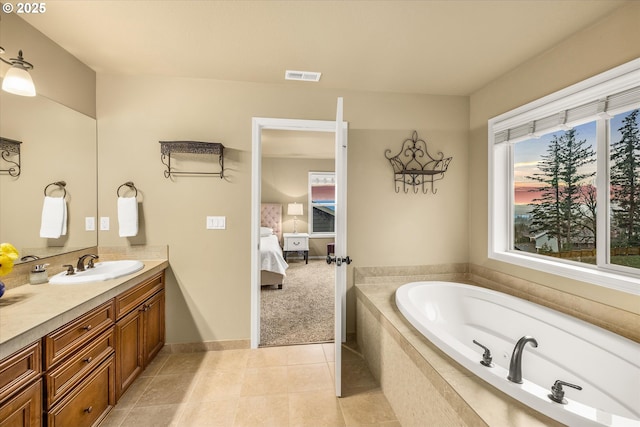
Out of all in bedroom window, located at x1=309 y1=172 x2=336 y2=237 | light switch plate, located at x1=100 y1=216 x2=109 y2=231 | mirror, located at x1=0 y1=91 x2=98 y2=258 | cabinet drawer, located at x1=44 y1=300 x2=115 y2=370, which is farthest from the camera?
bedroom window, located at x1=309 y1=172 x2=336 y2=237

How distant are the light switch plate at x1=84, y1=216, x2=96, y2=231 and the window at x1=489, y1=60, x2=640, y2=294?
3561 mm

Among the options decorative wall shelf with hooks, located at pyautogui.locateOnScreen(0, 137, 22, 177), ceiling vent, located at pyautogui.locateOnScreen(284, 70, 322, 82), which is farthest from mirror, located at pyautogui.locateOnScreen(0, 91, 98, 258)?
ceiling vent, located at pyautogui.locateOnScreen(284, 70, 322, 82)

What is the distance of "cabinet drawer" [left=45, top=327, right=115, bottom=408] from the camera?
1307mm

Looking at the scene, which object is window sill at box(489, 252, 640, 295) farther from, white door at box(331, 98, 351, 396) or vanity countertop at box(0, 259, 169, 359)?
vanity countertop at box(0, 259, 169, 359)

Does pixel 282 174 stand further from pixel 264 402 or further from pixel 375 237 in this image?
pixel 264 402

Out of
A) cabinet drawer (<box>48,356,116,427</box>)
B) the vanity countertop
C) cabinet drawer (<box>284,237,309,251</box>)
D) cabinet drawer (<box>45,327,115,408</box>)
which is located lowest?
cabinet drawer (<box>48,356,116,427</box>)

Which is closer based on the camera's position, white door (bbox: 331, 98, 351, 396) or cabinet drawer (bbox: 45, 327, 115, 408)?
cabinet drawer (bbox: 45, 327, 115, 408)

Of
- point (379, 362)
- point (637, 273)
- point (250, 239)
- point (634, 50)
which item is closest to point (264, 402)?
point (379, 362)

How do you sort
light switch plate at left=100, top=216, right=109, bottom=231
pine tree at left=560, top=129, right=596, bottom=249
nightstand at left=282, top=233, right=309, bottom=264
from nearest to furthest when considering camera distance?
pine tree at left=560, top=129, right=596, bottom=249, light switch plate at left=100, top=216, right=109, bottom=231, nightstand at left=282, top=233, right=309, bottom=264

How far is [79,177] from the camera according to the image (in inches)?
88.1

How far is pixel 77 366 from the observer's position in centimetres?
147

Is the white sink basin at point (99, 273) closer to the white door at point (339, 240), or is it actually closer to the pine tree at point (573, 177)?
the white door at point (339, 240)

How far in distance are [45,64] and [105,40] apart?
1.48ft

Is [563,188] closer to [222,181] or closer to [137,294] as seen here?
[222,181]
